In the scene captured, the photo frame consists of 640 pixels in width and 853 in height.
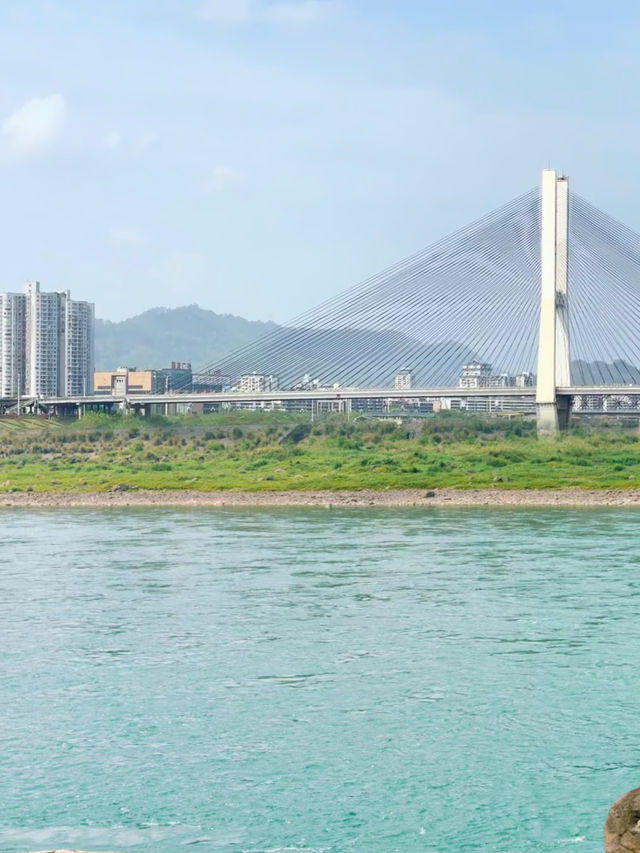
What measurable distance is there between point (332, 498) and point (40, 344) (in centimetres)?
5456

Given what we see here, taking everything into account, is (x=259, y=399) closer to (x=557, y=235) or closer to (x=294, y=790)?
(x=557, y=235)

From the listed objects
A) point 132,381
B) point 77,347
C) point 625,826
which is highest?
point 77,347

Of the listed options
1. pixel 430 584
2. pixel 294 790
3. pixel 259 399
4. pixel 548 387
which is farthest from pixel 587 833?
pixel 259 399

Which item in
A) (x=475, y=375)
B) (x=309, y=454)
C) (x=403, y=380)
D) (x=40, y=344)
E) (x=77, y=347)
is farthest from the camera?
(x=77, y=347)

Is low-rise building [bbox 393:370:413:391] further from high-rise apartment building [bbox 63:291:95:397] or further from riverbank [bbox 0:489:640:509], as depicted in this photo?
high-rise apartment building [bbox 63:291:95:397]

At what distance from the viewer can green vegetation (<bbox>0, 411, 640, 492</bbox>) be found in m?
29.0

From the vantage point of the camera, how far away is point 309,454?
3450 centimetres

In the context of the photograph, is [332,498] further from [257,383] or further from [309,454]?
[257,383]

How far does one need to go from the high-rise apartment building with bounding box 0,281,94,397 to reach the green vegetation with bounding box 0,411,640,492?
32.7 meters

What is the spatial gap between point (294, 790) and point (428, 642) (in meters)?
3.88

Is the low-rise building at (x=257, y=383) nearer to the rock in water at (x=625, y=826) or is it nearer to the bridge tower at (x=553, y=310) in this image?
the bridge tower at (x=553, y=310)

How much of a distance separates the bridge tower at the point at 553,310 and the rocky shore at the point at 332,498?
9302mm

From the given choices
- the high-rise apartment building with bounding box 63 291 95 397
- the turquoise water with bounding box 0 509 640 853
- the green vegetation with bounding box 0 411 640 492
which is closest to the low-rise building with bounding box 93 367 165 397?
the high-rise apartment building with bounding box 63 291 95 397

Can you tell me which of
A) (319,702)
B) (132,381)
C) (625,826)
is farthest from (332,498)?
(132,381)
